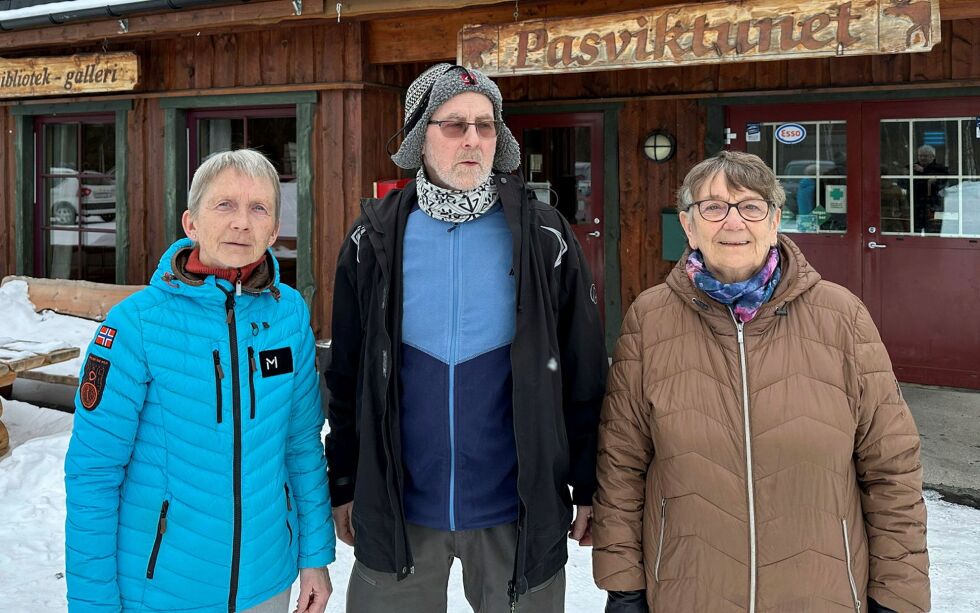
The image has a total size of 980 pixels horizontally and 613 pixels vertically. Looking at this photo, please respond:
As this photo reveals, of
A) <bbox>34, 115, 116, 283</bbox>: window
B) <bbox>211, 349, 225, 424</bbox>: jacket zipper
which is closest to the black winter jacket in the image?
<bbox>211, 349, 225, 424</bbox>: jacket zipper

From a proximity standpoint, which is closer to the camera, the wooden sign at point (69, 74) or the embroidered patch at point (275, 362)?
the embroidered patch at point (275, 362)

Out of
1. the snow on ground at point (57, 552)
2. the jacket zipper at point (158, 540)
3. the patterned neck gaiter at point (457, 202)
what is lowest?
the snow on ground at point (57, 552)

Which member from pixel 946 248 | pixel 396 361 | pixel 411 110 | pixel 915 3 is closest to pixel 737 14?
pixel 915 3

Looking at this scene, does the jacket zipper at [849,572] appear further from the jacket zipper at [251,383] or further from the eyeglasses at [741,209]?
the jacket zipper at [251,383]

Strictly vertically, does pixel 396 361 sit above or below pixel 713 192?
below

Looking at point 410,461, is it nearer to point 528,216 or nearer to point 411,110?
point 528,216

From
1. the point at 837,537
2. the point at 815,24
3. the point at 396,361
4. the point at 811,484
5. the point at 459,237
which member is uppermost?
the point at 815,24

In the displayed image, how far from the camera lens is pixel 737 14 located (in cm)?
474

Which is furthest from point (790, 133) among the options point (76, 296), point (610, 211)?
point (76, 296)

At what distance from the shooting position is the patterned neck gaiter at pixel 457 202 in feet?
6.83

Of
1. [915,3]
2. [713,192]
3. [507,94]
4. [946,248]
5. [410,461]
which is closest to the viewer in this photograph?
[713,192]

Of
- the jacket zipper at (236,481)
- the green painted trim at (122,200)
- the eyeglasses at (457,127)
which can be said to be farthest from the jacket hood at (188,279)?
the green painted trim at (122,200)

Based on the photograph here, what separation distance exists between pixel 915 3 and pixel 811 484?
11.3 ft

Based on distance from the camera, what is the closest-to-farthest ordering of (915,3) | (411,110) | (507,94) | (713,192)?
(713,192) < (411,110) < (915,3) < (507,94)
